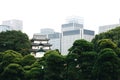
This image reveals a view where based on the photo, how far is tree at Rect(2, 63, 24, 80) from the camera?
3222 cm

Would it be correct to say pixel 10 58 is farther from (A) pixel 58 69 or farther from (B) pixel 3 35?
(B) pixel 3 35

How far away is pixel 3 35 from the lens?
51219 millimetres

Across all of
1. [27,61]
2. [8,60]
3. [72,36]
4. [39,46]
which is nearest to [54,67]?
[27,61]

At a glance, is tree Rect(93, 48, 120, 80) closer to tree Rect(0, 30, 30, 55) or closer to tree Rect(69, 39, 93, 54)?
tree Rect(69, 39, 93, 54)

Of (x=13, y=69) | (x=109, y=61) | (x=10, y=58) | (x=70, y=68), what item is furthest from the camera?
(x=10, y=58)

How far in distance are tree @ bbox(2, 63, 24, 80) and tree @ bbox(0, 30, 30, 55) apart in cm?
1436

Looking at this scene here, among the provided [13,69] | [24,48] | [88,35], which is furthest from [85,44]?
[88,35]

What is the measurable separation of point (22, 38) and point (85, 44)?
2068 centimetres

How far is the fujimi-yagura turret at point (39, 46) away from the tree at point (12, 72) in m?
16.0

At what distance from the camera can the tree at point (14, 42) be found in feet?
158

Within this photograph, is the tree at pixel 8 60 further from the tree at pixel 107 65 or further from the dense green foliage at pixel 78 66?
the tree at pixel 107 65

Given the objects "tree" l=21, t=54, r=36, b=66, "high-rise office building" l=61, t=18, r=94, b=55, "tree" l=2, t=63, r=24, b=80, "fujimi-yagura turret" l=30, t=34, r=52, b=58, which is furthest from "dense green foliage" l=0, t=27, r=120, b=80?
"high-rise office building" l=61, t=18, r=94, b=55

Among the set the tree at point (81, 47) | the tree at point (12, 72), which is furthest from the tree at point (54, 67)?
the tree at point (12, 72)

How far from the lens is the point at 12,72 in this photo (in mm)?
32219
